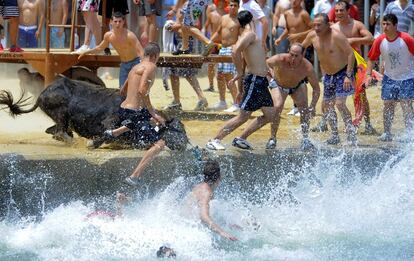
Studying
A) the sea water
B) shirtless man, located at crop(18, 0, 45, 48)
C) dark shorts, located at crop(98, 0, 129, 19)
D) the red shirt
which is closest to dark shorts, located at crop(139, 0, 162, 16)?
dark shorts, located at crop(98, 0, 129, 19)

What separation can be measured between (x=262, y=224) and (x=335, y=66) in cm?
266

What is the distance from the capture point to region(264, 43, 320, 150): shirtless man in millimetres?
11711

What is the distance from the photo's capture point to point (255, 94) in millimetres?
11461

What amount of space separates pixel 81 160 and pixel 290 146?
2501 mm

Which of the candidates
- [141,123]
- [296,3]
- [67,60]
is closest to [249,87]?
[141,123]

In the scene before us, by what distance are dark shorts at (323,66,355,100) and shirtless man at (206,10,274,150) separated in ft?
3.31

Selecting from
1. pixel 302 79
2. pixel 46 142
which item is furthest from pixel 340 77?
pixel 46 142

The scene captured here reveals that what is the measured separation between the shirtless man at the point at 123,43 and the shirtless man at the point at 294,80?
190cm

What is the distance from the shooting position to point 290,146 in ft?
38.7

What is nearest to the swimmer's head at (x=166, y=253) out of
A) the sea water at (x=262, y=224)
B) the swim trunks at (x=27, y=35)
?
the sea water at (x=262, y=224)

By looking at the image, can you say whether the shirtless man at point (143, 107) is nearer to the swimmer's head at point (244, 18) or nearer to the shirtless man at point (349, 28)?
the swimmer's head at point (244, 18)

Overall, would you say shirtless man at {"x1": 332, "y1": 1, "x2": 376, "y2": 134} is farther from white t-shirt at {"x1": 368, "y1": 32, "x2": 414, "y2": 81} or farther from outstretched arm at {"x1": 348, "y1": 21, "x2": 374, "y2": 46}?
white t-shirt at {"x1": 368, "y1": 32, "x2": 414, "y2": 81}

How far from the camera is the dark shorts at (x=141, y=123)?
35.4ft

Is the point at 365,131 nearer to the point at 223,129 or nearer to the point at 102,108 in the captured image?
the point at 223,129
